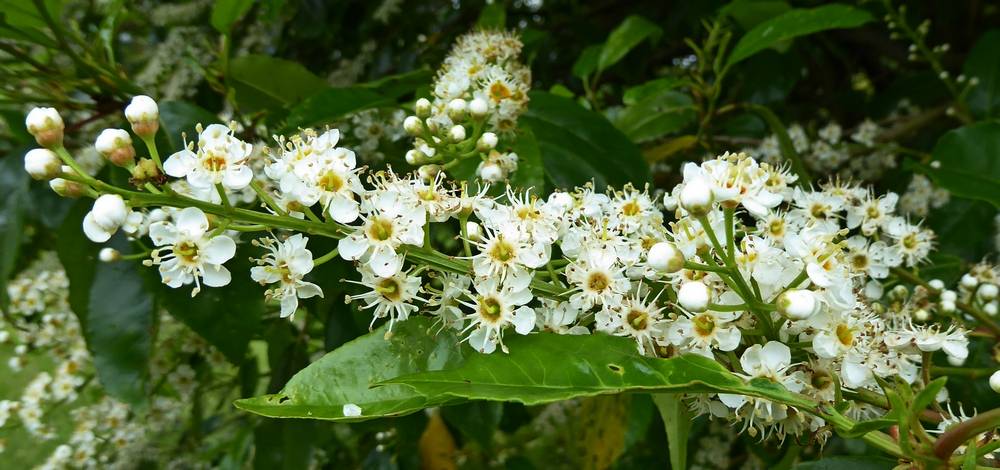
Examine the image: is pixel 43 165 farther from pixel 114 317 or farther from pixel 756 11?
pixel 756 11

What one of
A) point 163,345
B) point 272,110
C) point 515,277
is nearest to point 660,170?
point 272,110

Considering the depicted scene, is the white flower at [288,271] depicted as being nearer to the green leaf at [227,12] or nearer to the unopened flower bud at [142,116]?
the unopened flower bud at [142,116]

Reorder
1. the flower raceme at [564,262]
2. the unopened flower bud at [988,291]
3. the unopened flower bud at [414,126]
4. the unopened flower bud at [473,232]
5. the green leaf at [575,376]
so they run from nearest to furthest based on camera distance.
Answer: the green leaf at [575,376]
the flower raceme at [564,262]
the unopened flower bud at [473,232]
the unopened flower bud at [414,126]
the unopened flower bud at [988,291]

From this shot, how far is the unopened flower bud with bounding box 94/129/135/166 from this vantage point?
876 millimetres

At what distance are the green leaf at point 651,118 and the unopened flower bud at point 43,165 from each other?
1307 millimetres

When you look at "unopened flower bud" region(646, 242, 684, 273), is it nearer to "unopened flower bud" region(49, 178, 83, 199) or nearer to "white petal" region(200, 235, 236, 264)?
"white petal" region(200, 235, 236, 264)

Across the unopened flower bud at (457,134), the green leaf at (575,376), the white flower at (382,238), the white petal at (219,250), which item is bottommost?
the green leaf at (575,376)

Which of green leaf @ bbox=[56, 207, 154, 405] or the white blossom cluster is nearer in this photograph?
the white blossom cluster

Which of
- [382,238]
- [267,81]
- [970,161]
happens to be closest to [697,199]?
[382,238]

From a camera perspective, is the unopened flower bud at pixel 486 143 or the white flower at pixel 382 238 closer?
the white flower at pixel 382 238

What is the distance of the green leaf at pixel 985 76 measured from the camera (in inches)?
83.9

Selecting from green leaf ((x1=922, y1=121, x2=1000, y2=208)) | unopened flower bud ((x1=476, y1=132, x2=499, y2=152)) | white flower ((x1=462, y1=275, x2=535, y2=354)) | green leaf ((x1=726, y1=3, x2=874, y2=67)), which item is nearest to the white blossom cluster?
unopened flower bud ((x1=476, y1=132, x2=499, y2=152))

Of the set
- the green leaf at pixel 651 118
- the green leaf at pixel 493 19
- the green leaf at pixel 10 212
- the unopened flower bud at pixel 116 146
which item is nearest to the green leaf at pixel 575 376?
the unopened flower bud at pixel 116 146

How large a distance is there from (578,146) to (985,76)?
1.43 meters
